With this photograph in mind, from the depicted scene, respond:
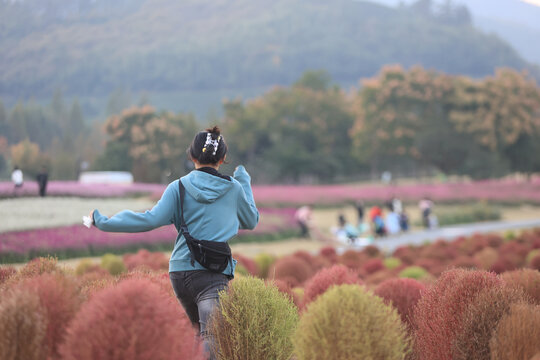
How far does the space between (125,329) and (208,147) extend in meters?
1.39

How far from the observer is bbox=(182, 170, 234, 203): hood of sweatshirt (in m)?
3.50

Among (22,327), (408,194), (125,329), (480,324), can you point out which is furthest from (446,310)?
(408,194)

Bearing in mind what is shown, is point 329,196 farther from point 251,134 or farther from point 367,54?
point 367,54

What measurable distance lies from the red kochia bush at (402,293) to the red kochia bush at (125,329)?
254 cm

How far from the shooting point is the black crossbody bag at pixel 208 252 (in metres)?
3.43

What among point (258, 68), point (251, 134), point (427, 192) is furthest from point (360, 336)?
point (258, 68)

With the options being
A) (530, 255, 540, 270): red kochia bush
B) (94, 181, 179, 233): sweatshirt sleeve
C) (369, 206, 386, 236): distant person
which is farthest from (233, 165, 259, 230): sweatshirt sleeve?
(369, 206, 386, 236): distant person

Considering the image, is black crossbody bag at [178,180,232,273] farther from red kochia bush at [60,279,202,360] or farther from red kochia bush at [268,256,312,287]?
red kochia bush at [268,256,312,287]

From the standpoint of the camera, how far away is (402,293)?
16.0 feet

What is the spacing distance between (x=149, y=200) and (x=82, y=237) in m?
7.66

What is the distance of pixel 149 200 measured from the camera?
18562 mm

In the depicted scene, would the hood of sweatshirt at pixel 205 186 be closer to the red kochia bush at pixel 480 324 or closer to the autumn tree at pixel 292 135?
the red kochia bush at pixel 480 324

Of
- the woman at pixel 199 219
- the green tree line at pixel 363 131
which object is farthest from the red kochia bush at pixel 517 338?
the green tree line at pixel 363 131

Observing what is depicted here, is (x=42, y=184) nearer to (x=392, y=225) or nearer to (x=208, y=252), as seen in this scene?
(x=208, y=252)
